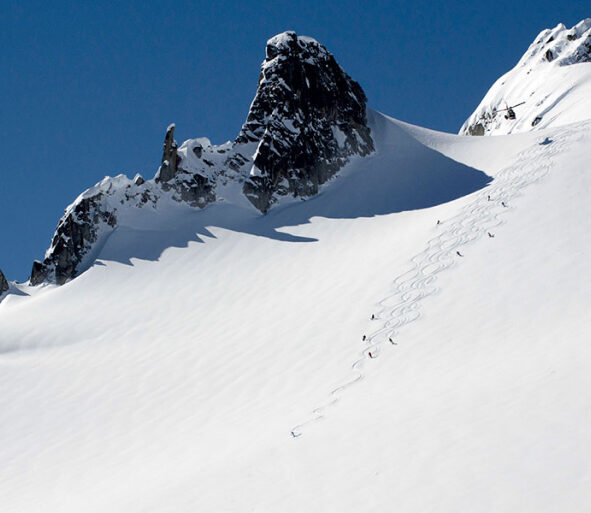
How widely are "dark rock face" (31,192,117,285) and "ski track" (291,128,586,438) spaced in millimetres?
25977

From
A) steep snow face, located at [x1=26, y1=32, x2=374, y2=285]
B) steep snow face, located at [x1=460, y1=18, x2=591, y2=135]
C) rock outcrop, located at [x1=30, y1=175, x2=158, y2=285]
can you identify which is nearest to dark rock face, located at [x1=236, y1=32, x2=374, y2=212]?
steep snow face, located at [x1=26, y1=32, x2=374, y2=285]

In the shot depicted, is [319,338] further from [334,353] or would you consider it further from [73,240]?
[73,240]

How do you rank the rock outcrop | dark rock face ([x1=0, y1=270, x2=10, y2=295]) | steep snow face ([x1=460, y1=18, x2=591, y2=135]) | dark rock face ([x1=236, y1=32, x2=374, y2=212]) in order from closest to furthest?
dark rock face ([x1=0, y1=270, x2=10, y2=295])
the rock outcrop
dark rock face ([x1=236, y1=32, x2=374, y2=212])
steep snow face ([x1=460, y1=18, x2=591, y2=135])

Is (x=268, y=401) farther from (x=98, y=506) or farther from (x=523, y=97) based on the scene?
(x=523, y=97)

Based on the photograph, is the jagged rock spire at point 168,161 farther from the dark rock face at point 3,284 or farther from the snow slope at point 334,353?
the dark rock face at point 3,284

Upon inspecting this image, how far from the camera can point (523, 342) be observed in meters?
17.2

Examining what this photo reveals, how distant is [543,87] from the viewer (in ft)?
246

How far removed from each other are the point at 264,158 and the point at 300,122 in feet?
17.3

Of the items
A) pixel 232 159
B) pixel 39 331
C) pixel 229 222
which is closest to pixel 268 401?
pixel 39 331

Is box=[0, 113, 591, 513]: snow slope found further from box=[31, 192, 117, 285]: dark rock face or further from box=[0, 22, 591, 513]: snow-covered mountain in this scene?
box=[31, 192, 117, 285]: dark rock face

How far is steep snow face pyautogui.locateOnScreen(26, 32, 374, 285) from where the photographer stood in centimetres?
4644

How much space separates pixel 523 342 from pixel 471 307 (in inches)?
194

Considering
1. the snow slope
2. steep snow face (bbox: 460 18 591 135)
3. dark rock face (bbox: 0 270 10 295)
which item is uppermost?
steep snow face (bbox: 460 18 591 135)

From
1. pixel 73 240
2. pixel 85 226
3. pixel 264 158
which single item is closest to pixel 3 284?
pixel 73 240
